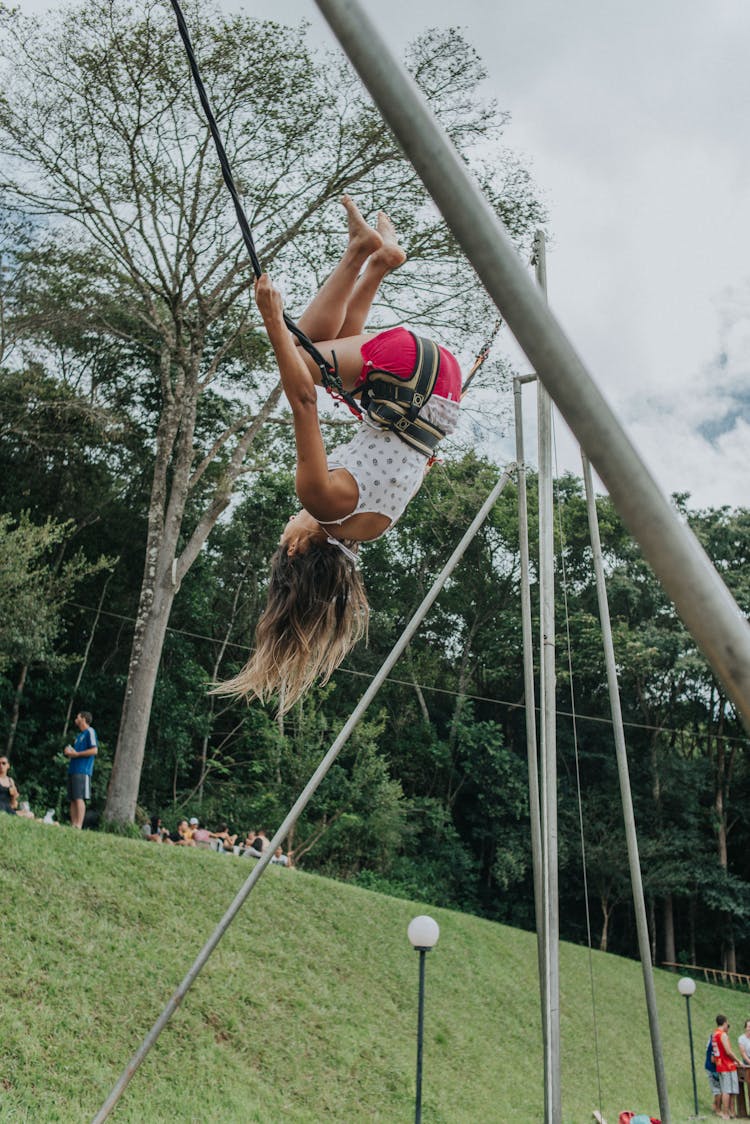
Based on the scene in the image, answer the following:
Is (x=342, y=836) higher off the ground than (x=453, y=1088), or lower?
higher

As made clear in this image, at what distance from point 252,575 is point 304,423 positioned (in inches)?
709

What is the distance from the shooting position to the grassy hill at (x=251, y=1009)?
6.01 metres

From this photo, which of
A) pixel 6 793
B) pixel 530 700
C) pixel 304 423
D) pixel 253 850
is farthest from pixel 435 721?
pixel 304 423

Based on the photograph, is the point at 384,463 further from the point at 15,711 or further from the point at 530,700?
the point at 15,711

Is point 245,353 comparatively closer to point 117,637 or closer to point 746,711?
point 117,637

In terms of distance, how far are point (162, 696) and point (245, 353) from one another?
6.90m

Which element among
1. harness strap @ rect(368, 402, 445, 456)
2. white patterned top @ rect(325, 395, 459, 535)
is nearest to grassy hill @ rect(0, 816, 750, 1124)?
white patterned top @ rect(325, 395, 459, 535)

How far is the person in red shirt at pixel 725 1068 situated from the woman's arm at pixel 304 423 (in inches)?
344

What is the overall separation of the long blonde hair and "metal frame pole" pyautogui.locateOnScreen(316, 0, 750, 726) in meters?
1.92

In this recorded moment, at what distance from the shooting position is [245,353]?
545 inches

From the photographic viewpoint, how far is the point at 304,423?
2135 mm

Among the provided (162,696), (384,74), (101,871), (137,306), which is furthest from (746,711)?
(162,696)

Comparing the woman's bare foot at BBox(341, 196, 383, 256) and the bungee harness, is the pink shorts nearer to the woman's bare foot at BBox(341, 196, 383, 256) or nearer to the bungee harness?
the bungee harness

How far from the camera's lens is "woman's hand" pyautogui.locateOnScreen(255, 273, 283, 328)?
6.47 feet
